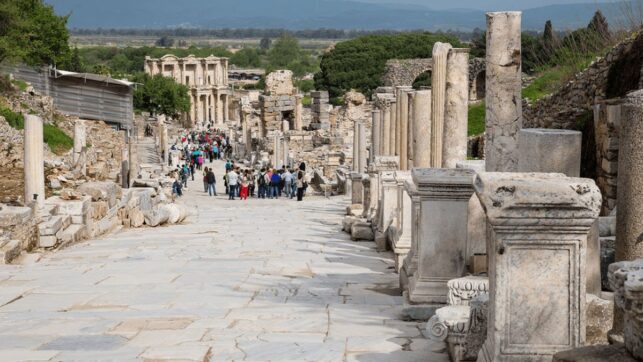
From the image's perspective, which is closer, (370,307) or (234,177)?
(370,307)

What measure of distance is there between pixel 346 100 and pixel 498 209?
55055mm

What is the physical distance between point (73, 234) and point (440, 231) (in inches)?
360

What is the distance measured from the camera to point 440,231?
7953mm

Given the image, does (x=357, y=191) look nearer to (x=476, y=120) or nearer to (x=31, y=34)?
(x=476, y=120)

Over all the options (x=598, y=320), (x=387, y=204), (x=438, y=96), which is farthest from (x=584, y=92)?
(x=598, y=320)

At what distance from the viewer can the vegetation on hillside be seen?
91938mm

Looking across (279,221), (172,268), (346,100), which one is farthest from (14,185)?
(346,100)

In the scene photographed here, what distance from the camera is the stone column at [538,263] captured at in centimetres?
529

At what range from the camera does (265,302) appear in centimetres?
916

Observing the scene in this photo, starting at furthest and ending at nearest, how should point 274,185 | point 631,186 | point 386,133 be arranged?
point 274,185
point 386,133
point 631,186

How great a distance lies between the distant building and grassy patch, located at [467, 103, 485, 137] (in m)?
90.3

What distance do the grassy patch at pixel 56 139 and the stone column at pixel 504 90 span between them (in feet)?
86.4

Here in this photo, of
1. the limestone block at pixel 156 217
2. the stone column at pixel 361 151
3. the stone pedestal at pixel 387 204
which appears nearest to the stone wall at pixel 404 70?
the stone column at pixel 361 151

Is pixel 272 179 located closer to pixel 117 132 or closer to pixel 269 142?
pixel 117 132
